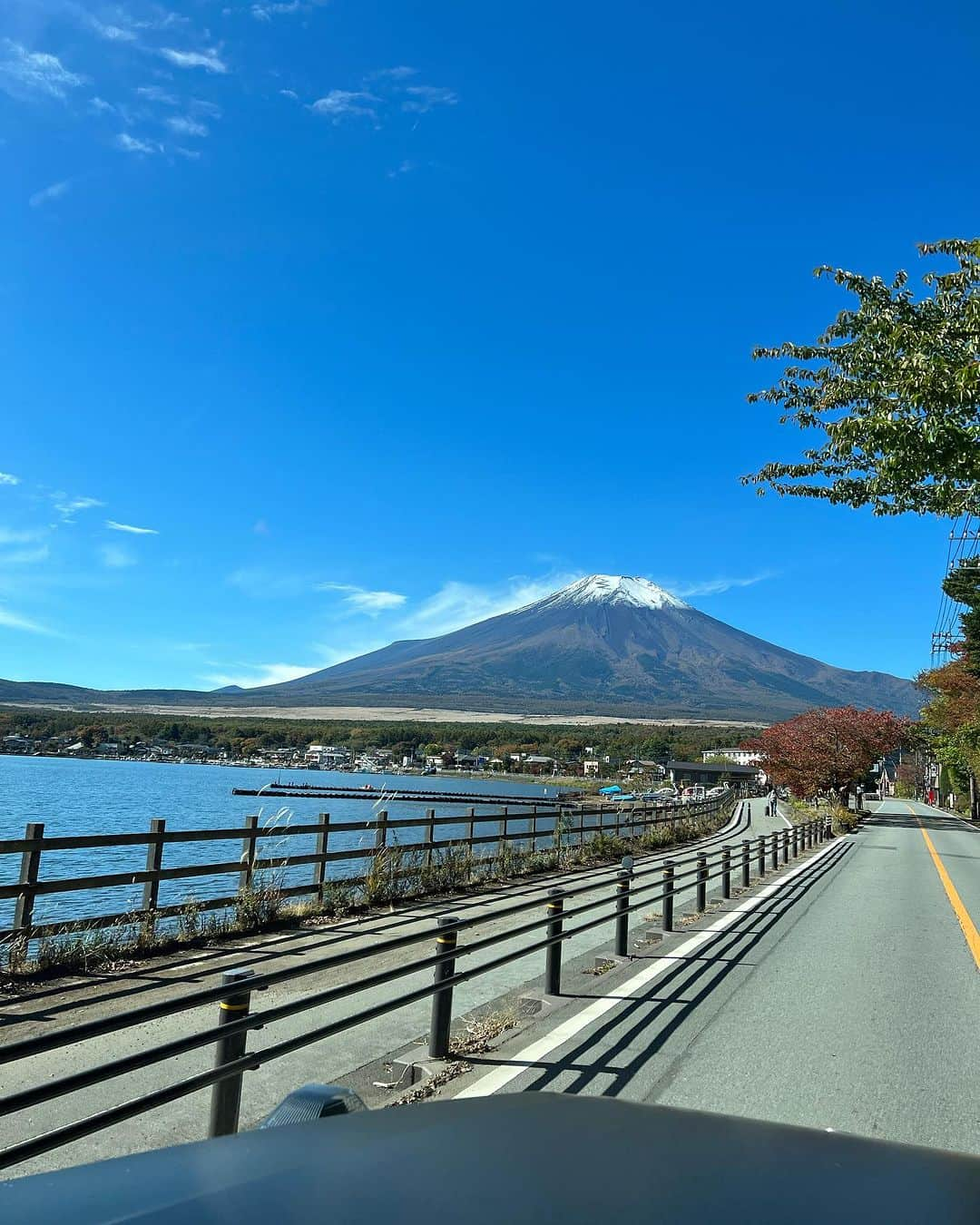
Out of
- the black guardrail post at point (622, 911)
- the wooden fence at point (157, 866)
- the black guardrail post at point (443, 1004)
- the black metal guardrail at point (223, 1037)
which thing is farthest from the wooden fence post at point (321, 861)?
the black guardrail post at point (443, 1004)

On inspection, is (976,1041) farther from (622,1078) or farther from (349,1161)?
(349,1161)

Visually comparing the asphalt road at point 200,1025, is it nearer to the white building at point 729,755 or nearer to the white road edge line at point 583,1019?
the white road edge line at point 583,1019

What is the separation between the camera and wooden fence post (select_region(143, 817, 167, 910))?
9.00 metres

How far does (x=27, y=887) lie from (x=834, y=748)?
43055mm

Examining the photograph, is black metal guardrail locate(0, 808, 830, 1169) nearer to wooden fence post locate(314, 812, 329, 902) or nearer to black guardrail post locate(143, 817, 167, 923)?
black guardrail post locate(143, 817, 167, 923)

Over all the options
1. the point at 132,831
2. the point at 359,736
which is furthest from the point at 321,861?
the point at 359,736

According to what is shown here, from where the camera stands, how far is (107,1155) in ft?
13.4

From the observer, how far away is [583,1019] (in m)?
6.55

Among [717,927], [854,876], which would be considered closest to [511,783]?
[854,876]

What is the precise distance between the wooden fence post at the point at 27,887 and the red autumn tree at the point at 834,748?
42.3 meters

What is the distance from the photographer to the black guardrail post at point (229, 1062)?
358 centimetres

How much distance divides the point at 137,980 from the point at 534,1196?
21.4ft

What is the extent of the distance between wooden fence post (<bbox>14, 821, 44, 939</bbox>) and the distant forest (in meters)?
129

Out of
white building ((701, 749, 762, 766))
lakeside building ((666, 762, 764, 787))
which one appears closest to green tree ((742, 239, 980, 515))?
lakeside building ((666, 762, 764, 787))
